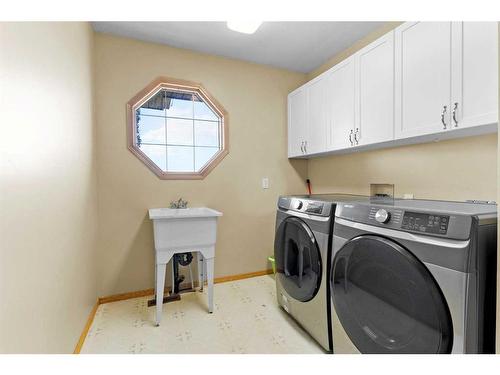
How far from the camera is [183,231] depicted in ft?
6.01

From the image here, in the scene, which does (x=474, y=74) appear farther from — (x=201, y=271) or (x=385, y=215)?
(x=201, y=271)

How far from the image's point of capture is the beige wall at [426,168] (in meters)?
1.43

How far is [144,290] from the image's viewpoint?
229cm

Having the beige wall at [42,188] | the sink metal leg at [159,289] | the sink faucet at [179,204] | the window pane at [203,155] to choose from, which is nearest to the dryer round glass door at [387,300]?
the sink metal leg at [159,289]

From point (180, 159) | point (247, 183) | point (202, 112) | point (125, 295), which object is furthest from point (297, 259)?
point (202, 112)

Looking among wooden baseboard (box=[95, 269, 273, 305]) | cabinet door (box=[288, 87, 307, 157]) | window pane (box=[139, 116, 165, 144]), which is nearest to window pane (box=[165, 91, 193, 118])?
window pane (box=[139, 116, 165, 144])

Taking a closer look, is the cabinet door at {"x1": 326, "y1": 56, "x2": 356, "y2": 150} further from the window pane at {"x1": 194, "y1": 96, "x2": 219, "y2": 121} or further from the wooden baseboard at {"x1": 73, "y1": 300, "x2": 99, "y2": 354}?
the wooden baseboard at {"x1": 73, "y1": 300, "x2": 99, "y2": 354}

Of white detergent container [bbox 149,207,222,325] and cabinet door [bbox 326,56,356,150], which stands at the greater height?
cabinet door [bbox 326,56,356,150]

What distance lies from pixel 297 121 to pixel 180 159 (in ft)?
4.36

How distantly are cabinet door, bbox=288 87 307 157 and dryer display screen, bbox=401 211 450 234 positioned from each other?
164 cm

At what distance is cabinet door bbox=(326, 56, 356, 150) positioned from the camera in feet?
6.31
